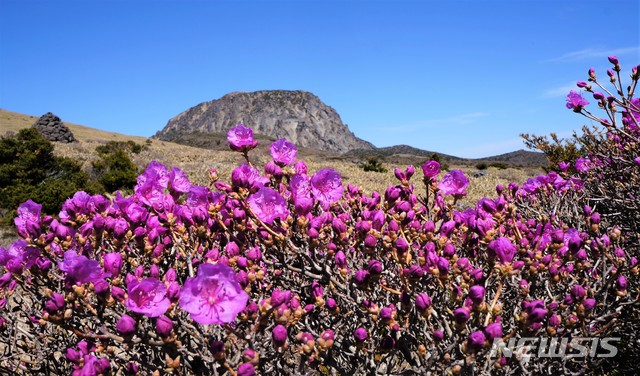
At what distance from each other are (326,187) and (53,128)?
143 ft

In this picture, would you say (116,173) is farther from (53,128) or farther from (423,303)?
(53,128)

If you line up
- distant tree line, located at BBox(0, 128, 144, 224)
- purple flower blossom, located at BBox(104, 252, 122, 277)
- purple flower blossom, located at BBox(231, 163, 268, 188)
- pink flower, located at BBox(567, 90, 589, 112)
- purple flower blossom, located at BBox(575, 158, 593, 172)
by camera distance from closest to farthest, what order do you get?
purple flower blossom, located at BBox(104, 252, 122, 277)
purple flower blossom, located at BBox(231, 163, 268, 188)
pink flower, located at BBox(567, 90, 589, 112)
purple flower blossom, located at BBox(575, 158, 593, 172)
distant tree line, located at BBox(0, 128, 144, 224)

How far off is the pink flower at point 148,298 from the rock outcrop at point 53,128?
4202 centimetres

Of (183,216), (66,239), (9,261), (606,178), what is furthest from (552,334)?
(606,178)

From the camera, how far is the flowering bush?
6.29ft

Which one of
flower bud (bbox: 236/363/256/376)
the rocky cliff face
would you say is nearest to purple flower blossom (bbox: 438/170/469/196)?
flower bud (bbox: 236/363/256/376)

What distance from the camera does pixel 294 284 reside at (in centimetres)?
284

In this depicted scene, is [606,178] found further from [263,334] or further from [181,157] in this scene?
[181,157]

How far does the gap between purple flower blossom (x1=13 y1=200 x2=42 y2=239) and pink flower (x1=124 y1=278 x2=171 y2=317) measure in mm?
1070

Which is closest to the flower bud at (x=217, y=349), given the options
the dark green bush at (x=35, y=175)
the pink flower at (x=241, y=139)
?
the pink flower at (x=241, y=139)

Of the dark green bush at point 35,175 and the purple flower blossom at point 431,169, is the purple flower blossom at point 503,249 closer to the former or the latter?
the purple flower blossom at point 431,169

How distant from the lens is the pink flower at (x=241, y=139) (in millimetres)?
2760

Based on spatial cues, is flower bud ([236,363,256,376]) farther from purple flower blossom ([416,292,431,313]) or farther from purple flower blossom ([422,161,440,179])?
purple flower blossom ([422,161,440,179])

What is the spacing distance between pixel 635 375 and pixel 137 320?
3483 mm
